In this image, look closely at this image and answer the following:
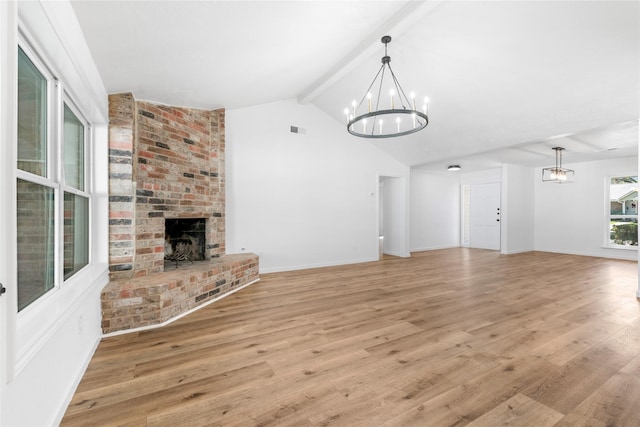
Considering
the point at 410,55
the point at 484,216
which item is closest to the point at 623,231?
the point at 484,216

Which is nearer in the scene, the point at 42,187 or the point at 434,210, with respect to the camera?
the point at 42,187

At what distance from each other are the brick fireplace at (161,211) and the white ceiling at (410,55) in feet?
1.18

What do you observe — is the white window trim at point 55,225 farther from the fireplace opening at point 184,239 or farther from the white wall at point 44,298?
the fireplace opening at point 184,239

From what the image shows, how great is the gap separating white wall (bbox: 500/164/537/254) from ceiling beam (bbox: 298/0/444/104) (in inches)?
227

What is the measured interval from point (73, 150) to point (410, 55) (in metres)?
3.90

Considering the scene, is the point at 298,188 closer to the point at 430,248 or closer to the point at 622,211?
the point at 430,248

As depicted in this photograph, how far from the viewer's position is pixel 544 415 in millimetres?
1588

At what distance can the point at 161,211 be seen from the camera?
3.61 m

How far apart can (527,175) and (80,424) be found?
32.9 feet

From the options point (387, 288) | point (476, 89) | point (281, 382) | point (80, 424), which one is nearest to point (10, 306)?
point (80, 424)

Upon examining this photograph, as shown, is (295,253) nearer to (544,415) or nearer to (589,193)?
(544,415)

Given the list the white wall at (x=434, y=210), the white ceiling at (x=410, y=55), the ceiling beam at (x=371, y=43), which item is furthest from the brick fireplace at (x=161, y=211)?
the white wall at (x=434, y=210)

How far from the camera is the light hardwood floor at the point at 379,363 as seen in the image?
1.61 meters

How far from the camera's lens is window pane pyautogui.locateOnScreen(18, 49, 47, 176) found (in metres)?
1.46
